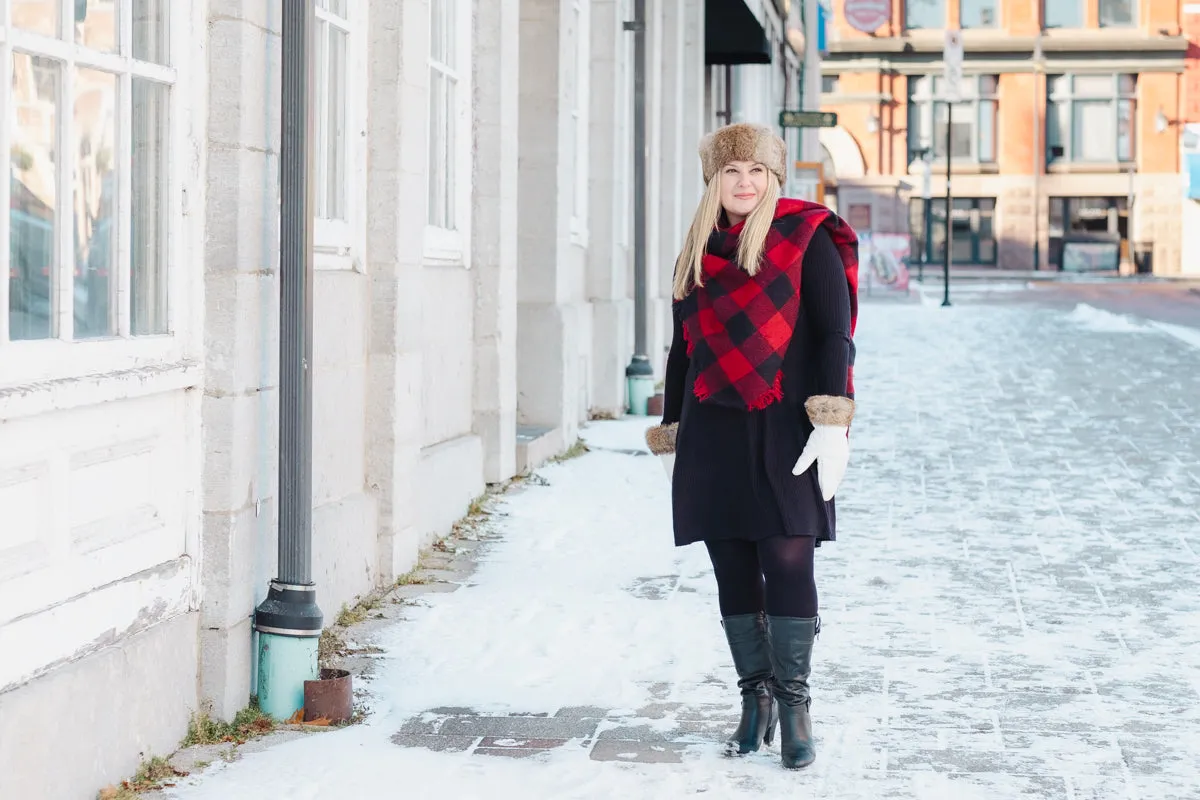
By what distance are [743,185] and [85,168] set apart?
176cm

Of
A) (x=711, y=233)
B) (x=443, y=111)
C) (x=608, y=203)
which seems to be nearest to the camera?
(x=711, y=233)

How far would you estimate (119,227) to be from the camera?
16.2 ft

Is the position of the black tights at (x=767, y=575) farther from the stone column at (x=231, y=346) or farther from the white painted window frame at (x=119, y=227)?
the white painted window frame at (x=119, y=227)

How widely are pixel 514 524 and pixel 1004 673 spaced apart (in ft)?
11.8

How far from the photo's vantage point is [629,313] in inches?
620

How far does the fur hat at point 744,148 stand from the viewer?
510cm

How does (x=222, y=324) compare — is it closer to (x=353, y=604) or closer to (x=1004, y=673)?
(x=353, y=604)

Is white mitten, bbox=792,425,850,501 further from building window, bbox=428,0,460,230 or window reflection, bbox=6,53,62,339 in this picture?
building window, bbox=428,0,460,230

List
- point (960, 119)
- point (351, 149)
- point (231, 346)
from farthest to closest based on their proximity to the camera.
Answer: point (960, 119) < point (351, 149) < point (231, 346)

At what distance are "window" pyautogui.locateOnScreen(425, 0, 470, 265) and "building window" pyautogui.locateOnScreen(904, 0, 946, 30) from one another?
2109 inches

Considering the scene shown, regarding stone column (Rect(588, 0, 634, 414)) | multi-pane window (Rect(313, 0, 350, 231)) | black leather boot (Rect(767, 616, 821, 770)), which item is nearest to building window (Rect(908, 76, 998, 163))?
stone column (Rect(588, 0, 634, 414))

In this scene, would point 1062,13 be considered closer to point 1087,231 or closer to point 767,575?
point 1087,231

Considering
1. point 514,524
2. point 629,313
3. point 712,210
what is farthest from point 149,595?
point 629,313

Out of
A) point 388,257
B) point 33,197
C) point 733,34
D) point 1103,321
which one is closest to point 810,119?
point 733,34
